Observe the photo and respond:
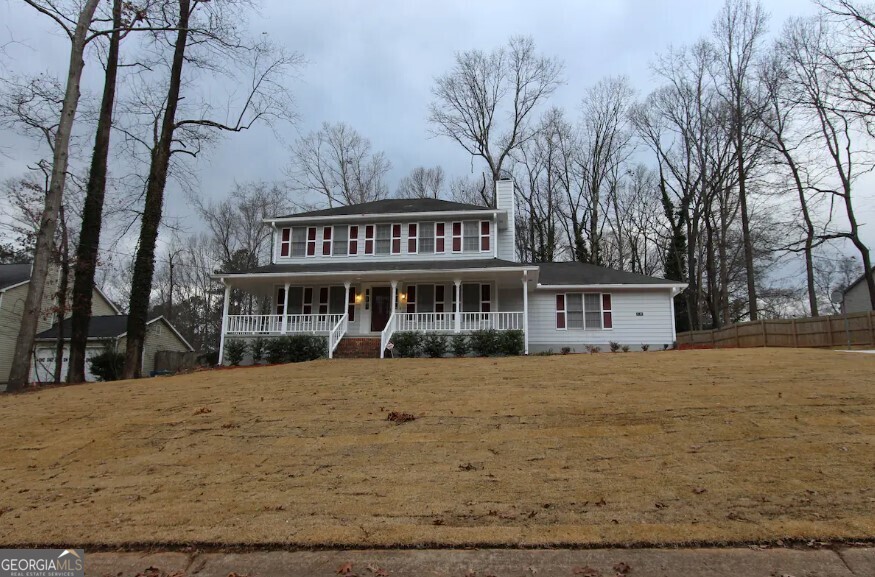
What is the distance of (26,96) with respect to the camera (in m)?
14.6

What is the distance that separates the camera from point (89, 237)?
16469 millimetres

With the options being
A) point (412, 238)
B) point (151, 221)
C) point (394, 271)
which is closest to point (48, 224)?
point (151, 221)

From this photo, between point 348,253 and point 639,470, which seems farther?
point 348,253

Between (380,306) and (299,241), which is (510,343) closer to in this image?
(380,306)

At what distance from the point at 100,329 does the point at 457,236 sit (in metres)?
20.8

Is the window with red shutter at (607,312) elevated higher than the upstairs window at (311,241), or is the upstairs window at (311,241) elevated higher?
the upstairs window at (311,241)

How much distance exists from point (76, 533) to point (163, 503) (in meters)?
0.78

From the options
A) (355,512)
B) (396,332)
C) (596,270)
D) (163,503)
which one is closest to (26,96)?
(396,332)

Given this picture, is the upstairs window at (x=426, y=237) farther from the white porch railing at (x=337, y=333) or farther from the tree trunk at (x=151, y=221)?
the tree trunk at (x=151, y=221)

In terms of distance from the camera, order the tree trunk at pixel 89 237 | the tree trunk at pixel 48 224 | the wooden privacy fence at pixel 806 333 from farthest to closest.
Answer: the wooden privacy fence at pixel 806 333 → the tree trunk at pixel 89 237 → the tree trunk at pixel 48 224

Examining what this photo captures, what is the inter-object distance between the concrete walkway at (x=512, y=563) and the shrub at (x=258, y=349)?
46.2ft

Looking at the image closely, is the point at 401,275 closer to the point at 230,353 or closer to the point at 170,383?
the point at 230,353

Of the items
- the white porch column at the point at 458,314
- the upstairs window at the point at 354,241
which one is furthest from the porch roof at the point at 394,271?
the upstairs window at the point at 354,241

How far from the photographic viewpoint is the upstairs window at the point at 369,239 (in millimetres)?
21656
